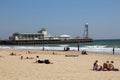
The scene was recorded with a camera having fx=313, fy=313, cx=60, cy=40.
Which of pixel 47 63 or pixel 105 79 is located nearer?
pixel 105 79

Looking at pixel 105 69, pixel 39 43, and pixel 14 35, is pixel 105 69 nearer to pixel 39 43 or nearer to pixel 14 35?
pixel 39 43

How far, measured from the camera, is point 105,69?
60.0 ft

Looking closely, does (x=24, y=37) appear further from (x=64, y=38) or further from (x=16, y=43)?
(x=64, y=38)

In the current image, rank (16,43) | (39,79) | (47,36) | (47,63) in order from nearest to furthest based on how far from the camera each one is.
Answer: (39,79)
(47,63)
(16,43)
(47,36)

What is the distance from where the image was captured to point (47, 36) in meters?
117

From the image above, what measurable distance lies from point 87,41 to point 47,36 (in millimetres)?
15224

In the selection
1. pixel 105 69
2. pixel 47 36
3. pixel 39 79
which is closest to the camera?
pixel 39 79

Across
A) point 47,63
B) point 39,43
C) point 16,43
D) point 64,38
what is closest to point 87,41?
point 64,38

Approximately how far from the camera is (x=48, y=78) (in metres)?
14.5

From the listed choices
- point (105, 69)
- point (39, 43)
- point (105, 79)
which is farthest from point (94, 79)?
point (39, 43)

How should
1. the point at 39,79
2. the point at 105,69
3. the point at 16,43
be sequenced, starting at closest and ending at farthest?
the point at 39,79 → the point at 105,69 → the point at 16,43

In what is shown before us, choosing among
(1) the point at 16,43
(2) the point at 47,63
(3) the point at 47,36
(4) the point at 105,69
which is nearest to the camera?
(4) the point at 105,69

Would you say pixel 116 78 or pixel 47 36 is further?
pixel 47 36

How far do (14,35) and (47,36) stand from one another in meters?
12.2
